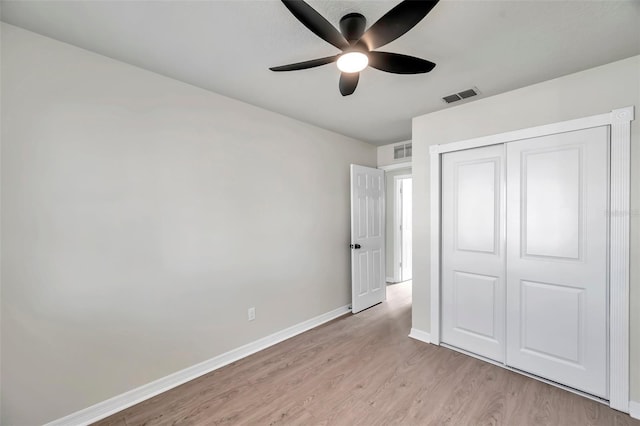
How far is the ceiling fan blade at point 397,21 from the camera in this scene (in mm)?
1118

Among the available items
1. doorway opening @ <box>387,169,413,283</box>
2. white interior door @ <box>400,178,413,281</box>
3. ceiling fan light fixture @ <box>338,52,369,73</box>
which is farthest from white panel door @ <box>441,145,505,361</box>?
white interior door @ <box>400,178,413,281</box>

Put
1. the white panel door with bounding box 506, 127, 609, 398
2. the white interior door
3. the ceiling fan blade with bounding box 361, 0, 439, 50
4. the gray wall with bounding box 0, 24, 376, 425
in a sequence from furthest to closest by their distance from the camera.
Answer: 1. the white interior door
2. the white panel door with bounding box 506, 127, 609, 398
3. the gray wall with bounding box 0, 24, 376, 425
4. the ceiling fan blade with bounding box 361, 0, 439, 50

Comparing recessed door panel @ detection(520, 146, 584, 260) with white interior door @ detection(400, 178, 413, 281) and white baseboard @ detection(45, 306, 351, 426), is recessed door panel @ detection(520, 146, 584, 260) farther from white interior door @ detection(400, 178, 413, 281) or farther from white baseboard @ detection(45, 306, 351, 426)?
white interior door @ detection(400, 178, 413, 281)

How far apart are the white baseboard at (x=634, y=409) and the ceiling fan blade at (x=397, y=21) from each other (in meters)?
2.85

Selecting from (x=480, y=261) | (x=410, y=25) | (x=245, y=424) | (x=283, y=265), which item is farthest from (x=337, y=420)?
(x=410, y=25)

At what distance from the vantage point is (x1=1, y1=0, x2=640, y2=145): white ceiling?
146 centimetres

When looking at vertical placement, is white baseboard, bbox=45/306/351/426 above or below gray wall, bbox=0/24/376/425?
below

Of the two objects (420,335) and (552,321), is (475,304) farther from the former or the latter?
(420,335)

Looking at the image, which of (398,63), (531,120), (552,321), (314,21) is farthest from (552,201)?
(314,21)

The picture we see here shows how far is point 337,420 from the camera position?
185 centimetres

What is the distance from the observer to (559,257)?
220 cm

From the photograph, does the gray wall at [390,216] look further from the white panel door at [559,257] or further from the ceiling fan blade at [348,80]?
the ceiling fan blade at [348,80]

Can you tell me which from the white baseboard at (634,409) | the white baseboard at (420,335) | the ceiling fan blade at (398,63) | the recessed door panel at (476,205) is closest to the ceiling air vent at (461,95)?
the recessed door panel at (476,205)

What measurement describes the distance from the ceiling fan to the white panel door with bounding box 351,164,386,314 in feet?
6.97
